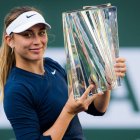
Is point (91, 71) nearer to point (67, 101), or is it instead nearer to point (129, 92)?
point (67, 101)

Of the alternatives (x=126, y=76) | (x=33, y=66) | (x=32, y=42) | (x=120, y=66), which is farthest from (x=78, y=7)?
(x=120, y=66)

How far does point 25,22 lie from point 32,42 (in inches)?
3.5

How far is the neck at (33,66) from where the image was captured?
8.29 ft

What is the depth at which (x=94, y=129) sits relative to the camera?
4281 mm

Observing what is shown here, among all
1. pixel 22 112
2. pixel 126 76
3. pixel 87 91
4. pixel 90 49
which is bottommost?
pixel 126 76

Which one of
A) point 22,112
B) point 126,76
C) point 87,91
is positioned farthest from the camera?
point 126,76

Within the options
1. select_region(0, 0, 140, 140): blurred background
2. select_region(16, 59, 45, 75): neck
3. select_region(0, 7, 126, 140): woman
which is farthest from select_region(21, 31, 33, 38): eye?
select_region(0, 0, 140, 140): blurred background

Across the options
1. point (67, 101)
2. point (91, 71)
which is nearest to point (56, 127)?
point (67, 101)

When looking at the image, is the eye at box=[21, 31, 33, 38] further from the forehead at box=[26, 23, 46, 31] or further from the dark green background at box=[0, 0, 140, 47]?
the dark green background at box=[0, 0, 140, 47]

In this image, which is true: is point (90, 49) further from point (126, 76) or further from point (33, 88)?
point (126, 76)

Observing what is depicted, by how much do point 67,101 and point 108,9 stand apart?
1.34ft

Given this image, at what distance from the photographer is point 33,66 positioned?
255cm

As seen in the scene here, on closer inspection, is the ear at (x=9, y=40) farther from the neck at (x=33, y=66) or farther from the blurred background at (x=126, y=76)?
the blurred background at (x=126, y=76)

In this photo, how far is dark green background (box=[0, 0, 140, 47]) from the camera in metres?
4.30
